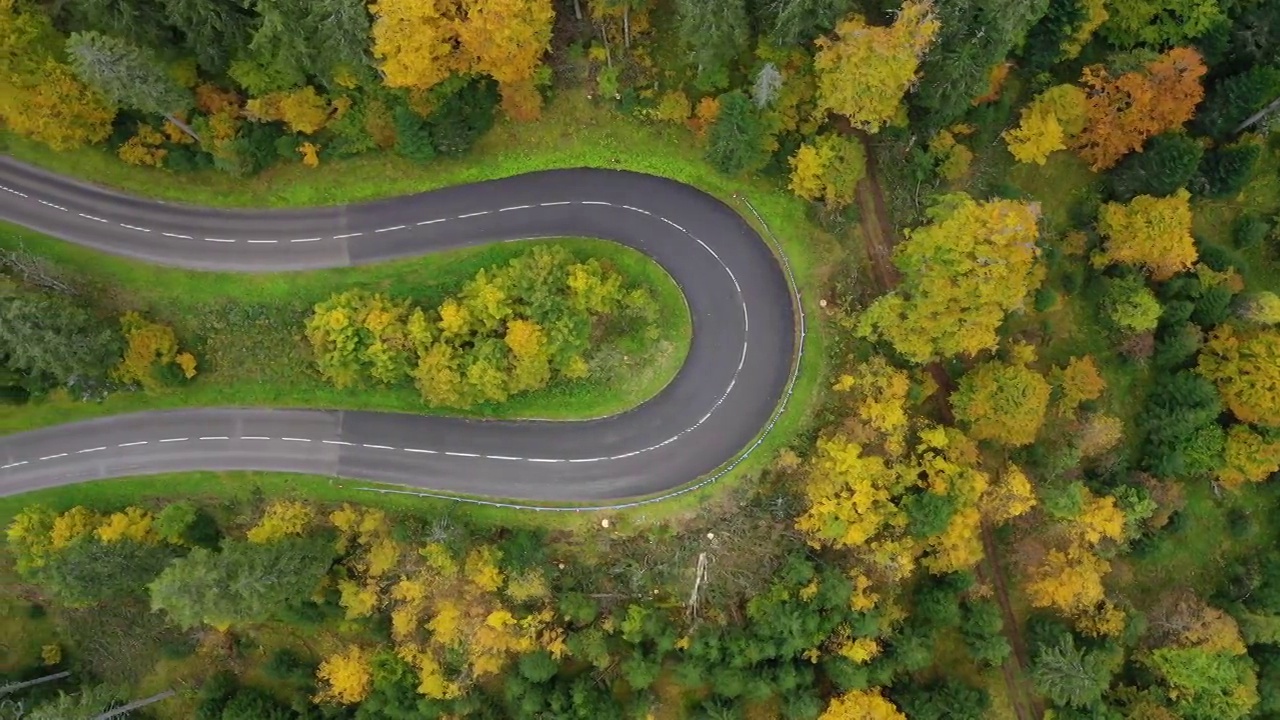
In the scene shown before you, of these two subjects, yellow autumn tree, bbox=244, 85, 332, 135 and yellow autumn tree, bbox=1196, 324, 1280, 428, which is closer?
yellow autumn tree, bbox=244, 85, 332, 135

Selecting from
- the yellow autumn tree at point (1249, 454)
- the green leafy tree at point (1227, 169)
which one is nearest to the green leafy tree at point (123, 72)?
the green leafy tree at point (1227, 169)

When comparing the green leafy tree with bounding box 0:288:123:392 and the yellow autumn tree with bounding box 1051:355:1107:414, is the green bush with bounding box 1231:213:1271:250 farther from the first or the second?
the green leafy tree with bounding box 0:288:123:392

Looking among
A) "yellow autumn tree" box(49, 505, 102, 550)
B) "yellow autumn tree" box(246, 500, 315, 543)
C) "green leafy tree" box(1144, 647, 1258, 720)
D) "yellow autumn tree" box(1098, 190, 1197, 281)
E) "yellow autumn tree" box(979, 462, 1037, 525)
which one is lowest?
"green leafy tree" box(1144, 647, 1258, 720)

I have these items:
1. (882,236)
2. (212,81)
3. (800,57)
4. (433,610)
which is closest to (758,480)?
(882,236)

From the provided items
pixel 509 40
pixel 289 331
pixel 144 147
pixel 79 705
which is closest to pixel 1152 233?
pixel 509 40

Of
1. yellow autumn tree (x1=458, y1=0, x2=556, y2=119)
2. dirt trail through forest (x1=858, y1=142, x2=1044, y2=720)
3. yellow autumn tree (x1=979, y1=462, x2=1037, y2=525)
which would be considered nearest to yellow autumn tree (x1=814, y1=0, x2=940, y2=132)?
dirt trail through forest (x1=858, y1=142, x2=1044, y2=720)

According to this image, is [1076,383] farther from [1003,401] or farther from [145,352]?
[145,352]

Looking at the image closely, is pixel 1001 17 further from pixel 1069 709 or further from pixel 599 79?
pixel 1069 709
